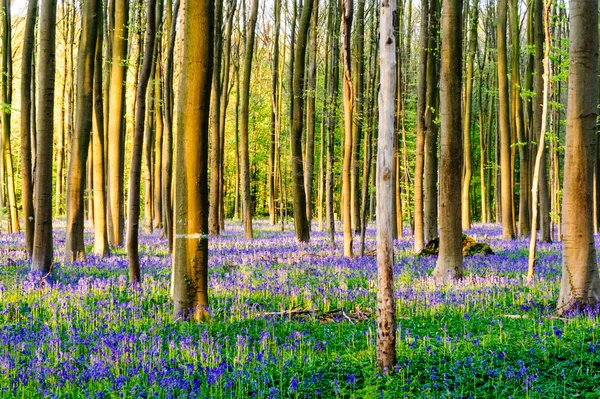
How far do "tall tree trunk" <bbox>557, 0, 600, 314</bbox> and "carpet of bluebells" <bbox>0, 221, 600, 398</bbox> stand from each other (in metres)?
0.55

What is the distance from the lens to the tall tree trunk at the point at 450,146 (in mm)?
10320

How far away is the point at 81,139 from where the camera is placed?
40.7ft

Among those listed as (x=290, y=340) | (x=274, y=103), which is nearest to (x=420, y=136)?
(x=290, y=340)

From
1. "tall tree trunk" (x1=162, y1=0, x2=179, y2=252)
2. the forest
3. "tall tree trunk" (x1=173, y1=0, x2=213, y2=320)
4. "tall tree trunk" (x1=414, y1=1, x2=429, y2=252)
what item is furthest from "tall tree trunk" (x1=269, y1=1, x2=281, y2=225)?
"tall tree trunk" (x1=173, y1=0, x2=213, y2=320)

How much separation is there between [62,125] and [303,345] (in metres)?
30.8

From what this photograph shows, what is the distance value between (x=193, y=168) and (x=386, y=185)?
10.8 ft

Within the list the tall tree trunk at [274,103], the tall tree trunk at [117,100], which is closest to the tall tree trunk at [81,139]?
the tall tree trunk at [117,100]

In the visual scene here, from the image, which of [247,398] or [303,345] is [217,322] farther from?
[247,398]

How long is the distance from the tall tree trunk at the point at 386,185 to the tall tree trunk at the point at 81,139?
945 centimetres

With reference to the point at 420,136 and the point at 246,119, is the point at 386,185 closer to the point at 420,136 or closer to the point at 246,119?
the point at 420,136

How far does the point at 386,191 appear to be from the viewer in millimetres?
4793

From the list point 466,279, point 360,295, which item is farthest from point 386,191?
point 466,279

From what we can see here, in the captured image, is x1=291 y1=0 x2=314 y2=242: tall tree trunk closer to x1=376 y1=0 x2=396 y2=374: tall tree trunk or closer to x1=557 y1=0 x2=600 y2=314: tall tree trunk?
x1=557 y1=0 x2=600 y2=314: tall tree trunk

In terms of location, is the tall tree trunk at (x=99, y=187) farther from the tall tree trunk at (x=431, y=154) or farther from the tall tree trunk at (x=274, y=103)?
the tall tree trunk at (x=274, y=103)
